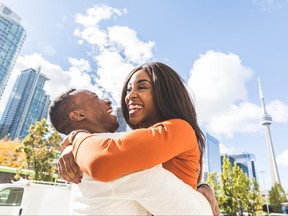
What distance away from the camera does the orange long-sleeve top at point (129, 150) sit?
96cm

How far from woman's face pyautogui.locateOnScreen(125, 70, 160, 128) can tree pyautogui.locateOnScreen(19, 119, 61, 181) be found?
544 inches

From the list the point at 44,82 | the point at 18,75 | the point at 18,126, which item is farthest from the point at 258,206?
the point at 18,75

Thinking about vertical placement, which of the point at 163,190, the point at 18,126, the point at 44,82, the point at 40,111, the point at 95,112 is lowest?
the point at 163,190

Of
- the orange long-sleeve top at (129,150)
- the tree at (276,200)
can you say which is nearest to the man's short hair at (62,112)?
the orange long-sleeve top at (129,150)

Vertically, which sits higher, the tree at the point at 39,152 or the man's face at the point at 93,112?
the tree at the point at 39,152

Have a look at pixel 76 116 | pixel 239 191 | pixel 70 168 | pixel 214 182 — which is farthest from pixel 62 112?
pixel 239 191

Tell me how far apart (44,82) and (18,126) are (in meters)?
22.4

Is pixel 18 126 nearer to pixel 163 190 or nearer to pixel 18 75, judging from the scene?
pixel 18 75

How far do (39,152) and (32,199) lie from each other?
17.7 feet

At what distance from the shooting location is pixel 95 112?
1679mm

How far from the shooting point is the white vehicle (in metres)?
8.17

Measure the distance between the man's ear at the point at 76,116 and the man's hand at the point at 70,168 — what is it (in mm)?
363

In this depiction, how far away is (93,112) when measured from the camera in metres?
1.67

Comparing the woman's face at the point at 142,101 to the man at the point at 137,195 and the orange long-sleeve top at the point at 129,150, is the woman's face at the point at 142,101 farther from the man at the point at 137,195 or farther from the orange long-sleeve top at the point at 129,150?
the man at the point at 137,195
